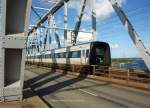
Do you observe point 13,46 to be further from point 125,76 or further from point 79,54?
point 79,54

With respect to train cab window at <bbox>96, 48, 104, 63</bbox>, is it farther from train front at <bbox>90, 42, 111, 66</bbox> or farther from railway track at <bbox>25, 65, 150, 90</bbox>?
railway track at <bbox>25, 65, 150, 90</bbox>

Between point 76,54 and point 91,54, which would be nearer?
point 91,54

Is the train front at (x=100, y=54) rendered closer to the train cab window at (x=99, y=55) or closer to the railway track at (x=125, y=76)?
the train cab window at (x=99, y=55)

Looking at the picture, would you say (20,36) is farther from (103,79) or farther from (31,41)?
(31,41)

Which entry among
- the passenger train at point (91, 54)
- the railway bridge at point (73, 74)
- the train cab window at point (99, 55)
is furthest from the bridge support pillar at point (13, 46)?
the train cab window at point (99, 55)

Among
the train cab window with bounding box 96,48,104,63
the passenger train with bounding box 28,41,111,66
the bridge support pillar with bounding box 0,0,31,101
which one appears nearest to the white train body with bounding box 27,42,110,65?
the passenger train with bounding box 28,41,111,66

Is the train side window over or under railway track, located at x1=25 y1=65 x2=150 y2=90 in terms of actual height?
over

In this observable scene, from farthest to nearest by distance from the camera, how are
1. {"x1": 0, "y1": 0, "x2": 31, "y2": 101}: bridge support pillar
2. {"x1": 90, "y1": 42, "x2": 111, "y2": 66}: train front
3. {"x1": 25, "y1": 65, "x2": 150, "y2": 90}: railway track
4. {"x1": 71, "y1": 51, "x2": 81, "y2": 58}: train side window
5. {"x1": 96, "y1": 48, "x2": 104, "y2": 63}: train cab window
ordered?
{"x1": 71, "y1": 51, "x2": 81, "y2": 58}: train side window → {"x1": 96, "y1": 48, "x2": 104, "y2": 63}: train cab window → {"x1": 90, "y1": 42, "x2": 111, "y2": 66}: train front → {"x1": 25, "y1": 65, "x2": 150, "y2": 90}: railway track → {"x1": 0, "y1": 0, "x2": 31, "y2": 101}: bridge support pillar

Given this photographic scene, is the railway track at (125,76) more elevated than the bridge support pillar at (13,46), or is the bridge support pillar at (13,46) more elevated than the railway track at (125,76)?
the bridge support pillar at (13,46)

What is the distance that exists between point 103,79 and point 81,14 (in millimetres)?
23663

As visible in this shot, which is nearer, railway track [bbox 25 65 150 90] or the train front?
railway track [bbox 25 65 150 90]

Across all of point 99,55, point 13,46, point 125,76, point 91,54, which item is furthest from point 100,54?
point 13,46

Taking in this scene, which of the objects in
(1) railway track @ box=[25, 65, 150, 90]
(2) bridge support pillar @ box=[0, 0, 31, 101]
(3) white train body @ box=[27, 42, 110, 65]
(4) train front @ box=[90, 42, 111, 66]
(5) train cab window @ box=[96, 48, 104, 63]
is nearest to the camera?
(2) bridge support pillar @ box=[0, 0, 31, 101]

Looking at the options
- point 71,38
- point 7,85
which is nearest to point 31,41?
point 71,38
